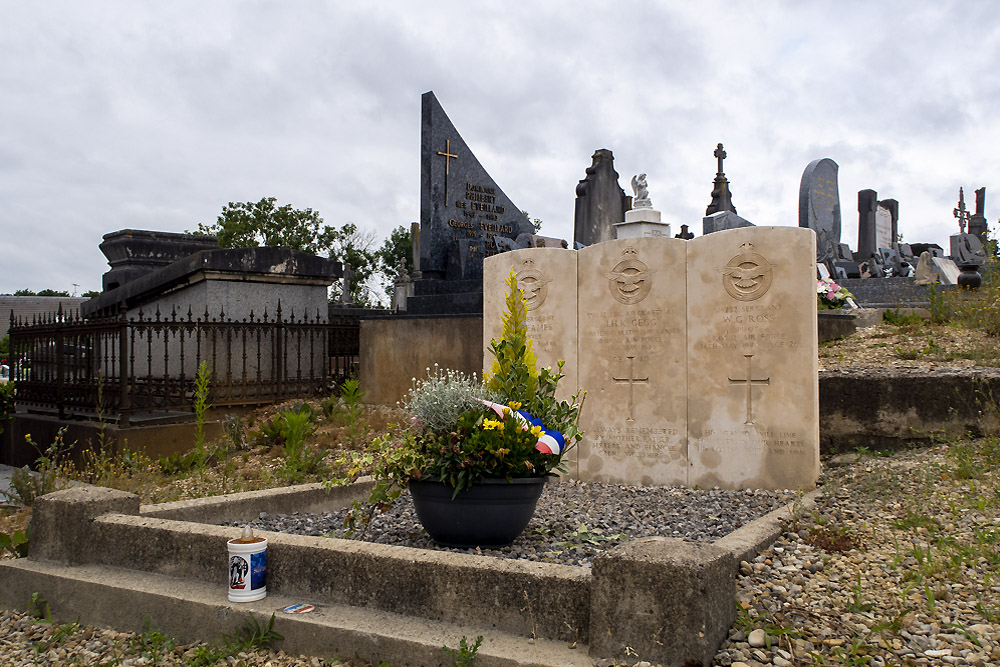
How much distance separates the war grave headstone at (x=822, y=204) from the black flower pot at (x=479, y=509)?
556 inches

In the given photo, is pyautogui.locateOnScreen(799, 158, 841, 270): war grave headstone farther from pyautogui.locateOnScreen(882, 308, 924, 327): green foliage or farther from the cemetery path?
the cemetery path

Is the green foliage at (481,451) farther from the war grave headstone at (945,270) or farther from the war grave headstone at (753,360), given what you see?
the war grave headstone at (945,270)

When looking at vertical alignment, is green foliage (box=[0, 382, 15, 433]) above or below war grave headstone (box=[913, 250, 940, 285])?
below

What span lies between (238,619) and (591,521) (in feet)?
6.66

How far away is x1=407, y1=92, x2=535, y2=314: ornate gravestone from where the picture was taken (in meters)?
10.6

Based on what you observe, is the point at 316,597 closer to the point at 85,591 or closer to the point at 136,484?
the point at 85,591

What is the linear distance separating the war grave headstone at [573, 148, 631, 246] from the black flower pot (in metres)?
9.58

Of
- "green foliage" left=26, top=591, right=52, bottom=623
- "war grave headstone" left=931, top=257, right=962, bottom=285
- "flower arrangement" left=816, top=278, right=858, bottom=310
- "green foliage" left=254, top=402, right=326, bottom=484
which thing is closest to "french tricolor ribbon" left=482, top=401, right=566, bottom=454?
"green foliage" left=26, top=591, right=52, bottom=623

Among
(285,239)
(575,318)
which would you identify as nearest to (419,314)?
(575,318)

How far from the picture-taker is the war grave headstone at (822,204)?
16.1 meters

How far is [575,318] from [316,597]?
335 centimetres

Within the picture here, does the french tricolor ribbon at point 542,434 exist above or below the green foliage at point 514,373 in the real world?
below

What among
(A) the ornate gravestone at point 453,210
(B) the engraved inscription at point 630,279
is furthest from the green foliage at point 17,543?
(A) the ornate gravestone at point 453,210

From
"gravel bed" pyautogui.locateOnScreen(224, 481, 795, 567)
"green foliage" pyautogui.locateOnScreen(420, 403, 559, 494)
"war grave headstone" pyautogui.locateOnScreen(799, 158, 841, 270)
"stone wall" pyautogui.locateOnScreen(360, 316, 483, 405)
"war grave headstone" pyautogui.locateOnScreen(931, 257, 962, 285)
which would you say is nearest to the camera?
"green foliage" pyautogui.locateOnScreen(420, 403, 559, 494)
